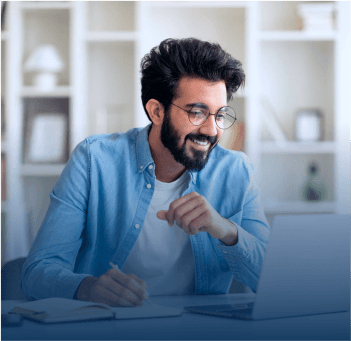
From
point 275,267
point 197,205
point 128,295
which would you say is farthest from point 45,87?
point 275,267

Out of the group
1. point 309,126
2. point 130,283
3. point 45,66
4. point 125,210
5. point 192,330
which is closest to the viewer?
point 192,330

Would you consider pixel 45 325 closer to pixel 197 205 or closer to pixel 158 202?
pixel 197 205

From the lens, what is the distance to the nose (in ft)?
4.64

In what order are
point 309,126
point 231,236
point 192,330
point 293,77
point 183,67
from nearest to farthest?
point 192,330 → point 231,236 → point 183,67 → point 309,126 → point 293,77

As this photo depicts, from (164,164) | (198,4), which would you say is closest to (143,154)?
(164,164)

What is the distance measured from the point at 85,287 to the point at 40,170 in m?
1.68

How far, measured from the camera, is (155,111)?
1585 mm

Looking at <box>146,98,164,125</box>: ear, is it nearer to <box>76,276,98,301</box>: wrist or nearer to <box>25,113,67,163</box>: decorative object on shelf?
<box>76,276,98,301</box>: wrist

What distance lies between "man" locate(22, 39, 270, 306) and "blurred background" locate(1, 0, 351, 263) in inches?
39.6

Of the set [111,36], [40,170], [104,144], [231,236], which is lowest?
[231,236]

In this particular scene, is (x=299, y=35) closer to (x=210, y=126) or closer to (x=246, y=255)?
(x=210, y=126)

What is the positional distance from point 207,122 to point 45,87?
1.41 metres

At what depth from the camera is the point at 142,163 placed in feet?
4.70

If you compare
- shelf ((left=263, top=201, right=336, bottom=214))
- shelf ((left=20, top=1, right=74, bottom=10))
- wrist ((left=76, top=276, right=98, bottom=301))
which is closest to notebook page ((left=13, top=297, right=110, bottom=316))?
wrist ((left=76, top=276, right=98, bottom=301))
